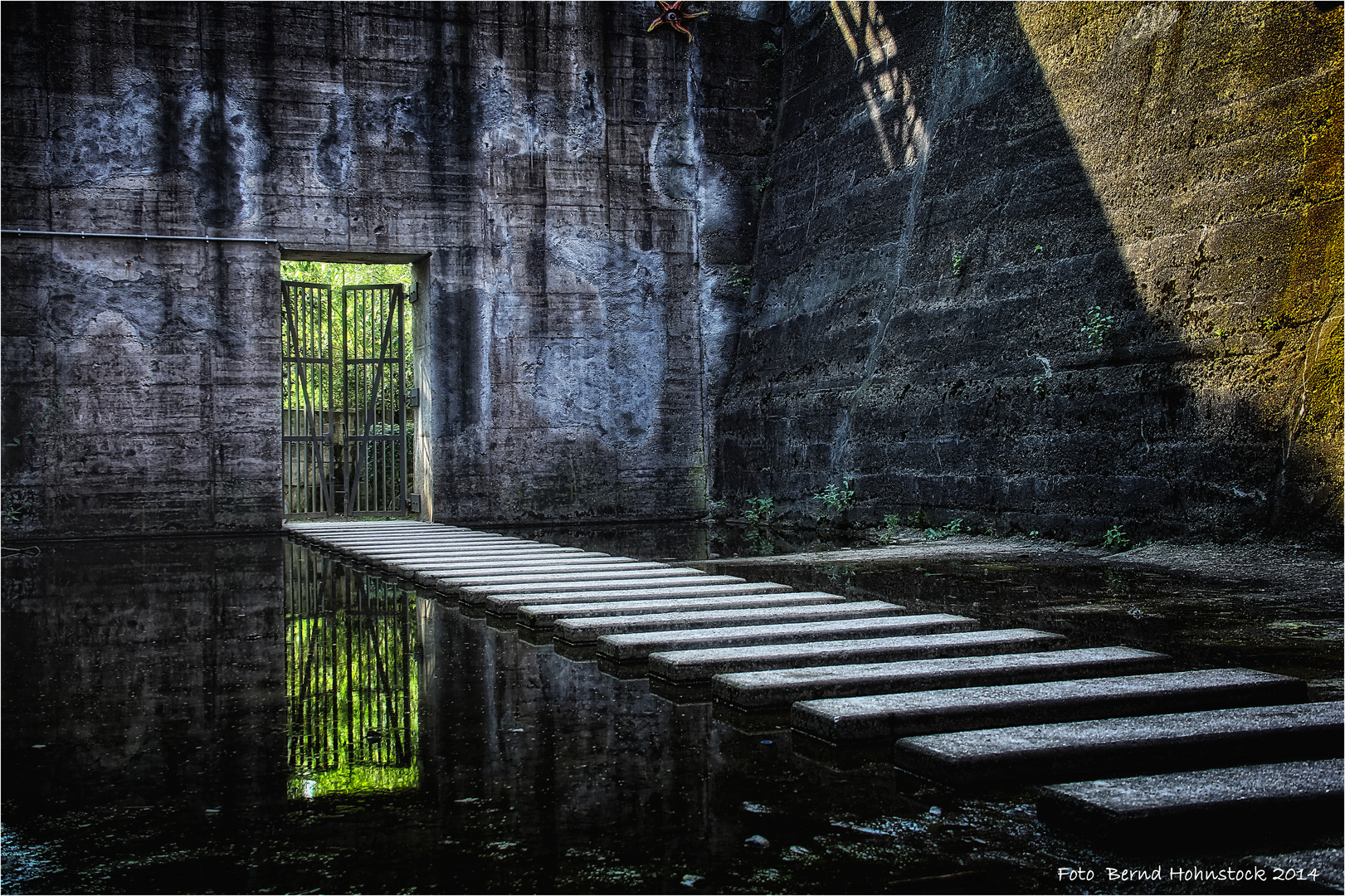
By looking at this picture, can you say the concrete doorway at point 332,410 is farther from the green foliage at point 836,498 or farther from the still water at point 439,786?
the still water at point 439,786

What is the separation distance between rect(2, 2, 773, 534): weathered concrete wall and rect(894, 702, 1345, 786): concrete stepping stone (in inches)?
341

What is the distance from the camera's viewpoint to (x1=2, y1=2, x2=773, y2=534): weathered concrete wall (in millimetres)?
9398

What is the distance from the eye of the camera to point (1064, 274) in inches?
276

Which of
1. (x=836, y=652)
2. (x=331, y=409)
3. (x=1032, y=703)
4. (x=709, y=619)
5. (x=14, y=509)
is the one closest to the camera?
(x=1032, y=703)

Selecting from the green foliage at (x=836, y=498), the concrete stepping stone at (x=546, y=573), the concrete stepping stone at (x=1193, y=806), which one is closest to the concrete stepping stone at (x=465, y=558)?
the concrete stepping stone at (x=546, y=573)

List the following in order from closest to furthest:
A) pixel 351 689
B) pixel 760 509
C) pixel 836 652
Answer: pixel 351 689
pixel 836 652
pixel 760 509

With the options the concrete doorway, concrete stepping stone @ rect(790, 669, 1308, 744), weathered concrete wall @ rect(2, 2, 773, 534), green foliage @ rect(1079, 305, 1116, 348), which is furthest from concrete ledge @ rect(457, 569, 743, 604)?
the concrete doorway

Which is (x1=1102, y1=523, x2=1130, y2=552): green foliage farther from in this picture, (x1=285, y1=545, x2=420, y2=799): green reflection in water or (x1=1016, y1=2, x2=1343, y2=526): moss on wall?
(x1=285, y1=545, x2=420, y2=799): green reflection in water

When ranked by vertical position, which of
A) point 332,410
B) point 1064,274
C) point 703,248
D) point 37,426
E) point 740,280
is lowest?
point 37,426

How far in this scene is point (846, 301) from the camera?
961 centimetres

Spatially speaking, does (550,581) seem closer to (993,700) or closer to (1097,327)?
(993,700)

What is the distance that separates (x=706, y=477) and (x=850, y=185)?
125 inches

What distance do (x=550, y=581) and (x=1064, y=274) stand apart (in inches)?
157

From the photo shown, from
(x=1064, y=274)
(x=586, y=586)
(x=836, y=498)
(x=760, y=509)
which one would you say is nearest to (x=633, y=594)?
(x=586, y=586)
